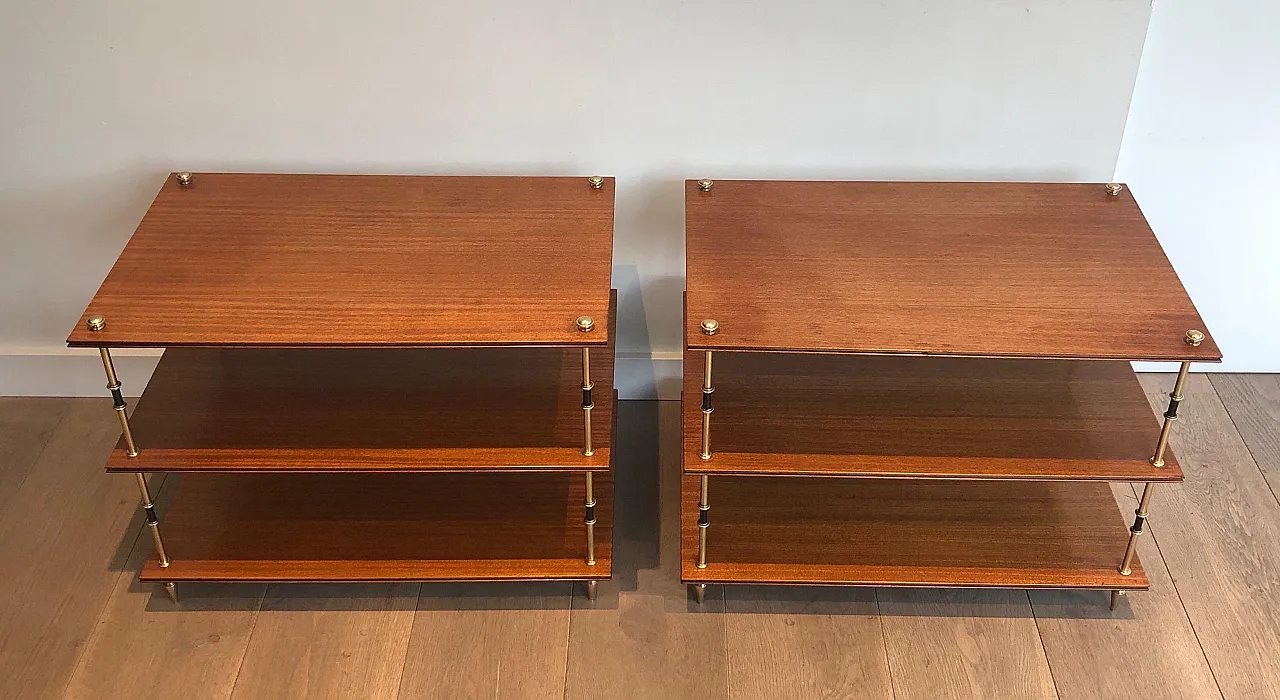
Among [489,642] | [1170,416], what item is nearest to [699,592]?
[489,642]

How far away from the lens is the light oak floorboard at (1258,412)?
71.0 inches

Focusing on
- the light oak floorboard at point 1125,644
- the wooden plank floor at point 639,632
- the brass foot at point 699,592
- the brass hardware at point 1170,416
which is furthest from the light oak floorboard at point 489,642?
the brass hardware at point 1170,416

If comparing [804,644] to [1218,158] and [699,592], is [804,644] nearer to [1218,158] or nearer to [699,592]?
[699,592]

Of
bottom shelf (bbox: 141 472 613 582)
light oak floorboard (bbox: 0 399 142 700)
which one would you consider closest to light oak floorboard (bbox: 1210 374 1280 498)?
bottom shelf (bbox: 141 472 613 582)

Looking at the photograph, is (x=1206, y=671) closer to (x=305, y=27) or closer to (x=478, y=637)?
(x=478, y=637)

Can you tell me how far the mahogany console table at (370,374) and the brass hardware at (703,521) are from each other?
138 mm

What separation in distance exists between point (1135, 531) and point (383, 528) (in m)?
1.03

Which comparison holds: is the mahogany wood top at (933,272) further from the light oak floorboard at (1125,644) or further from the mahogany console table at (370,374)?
the light oak floorboard at (1125,644)

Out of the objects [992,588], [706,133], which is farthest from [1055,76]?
[992,588]

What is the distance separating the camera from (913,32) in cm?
155

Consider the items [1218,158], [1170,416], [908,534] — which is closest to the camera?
[1170,416]

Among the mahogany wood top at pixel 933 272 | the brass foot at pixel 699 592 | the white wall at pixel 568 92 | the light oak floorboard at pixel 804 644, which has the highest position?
the white wall at pixel 568 92

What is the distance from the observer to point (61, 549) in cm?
167

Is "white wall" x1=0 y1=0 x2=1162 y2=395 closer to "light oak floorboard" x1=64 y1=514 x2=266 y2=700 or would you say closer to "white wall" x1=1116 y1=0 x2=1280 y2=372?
"white wall" x1=1116 y1=0 x2=1280 y2=372
